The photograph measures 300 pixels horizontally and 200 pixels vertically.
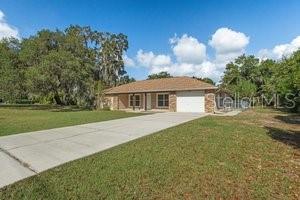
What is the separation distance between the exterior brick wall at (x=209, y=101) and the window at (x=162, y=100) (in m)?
4.65

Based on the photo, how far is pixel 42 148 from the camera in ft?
23.7

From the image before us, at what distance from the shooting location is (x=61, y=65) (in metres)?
25.8

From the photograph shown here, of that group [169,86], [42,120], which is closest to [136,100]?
[169,86]

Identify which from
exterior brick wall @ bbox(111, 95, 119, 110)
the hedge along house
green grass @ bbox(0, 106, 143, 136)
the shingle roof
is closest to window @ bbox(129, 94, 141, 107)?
the hedge along house

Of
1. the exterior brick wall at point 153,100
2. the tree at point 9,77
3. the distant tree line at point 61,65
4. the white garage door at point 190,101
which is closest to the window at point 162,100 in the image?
the exterior brick wall at point 153,100

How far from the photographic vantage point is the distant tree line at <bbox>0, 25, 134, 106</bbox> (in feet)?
84.5

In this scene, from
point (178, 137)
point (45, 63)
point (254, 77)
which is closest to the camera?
point (178, 137)

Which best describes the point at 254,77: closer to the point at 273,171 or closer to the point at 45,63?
the point at 45,63

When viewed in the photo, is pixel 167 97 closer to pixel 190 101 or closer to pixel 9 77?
pixel 190 101

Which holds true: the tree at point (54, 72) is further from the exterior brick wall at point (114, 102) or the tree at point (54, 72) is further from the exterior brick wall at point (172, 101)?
the exterior brick wall at point (172, 101)

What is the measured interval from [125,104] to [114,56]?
47.2ft

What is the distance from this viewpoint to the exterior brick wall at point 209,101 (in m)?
21.4

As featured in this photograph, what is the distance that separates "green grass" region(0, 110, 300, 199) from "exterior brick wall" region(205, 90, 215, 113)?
1376 cm

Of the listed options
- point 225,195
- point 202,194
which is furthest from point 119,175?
point 225,195
